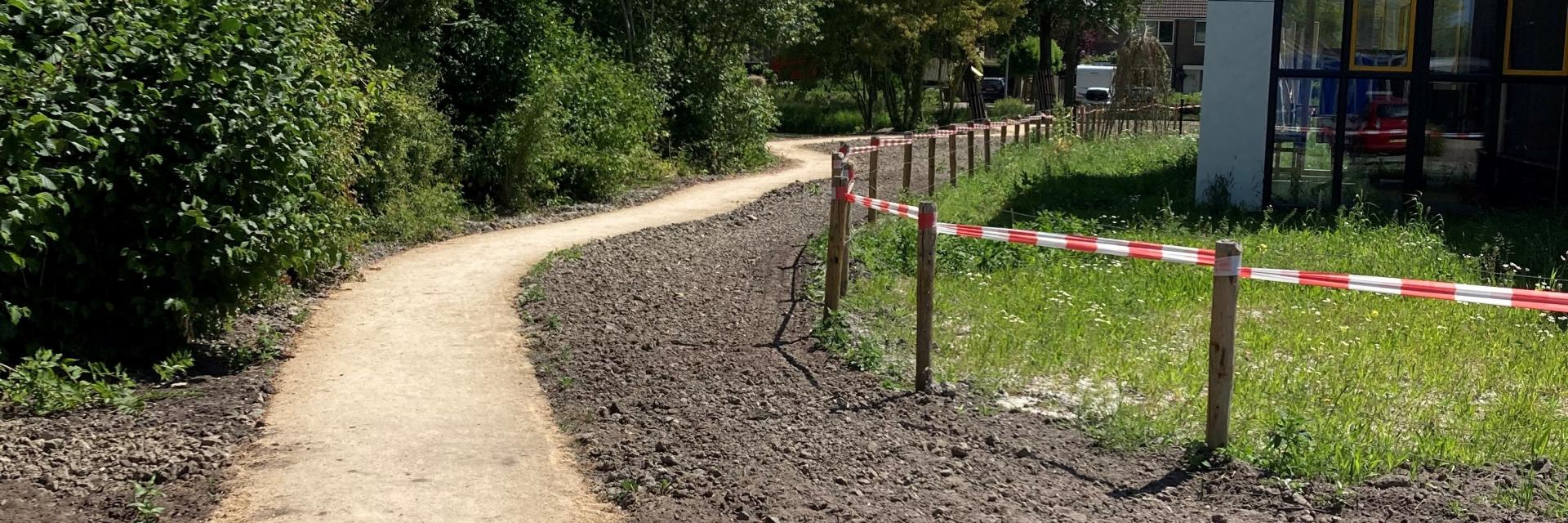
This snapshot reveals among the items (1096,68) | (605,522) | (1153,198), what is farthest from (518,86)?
(1096,68)

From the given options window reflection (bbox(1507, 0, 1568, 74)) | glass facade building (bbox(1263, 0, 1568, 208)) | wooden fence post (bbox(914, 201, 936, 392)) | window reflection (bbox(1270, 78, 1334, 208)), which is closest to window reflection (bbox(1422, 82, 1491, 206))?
glass facade building (bbox(1263, 0, 1568, 208))

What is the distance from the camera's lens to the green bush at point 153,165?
732 cm

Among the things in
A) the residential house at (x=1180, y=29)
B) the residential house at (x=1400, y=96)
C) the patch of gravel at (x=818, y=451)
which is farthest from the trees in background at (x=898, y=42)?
the residential house at (x=1180, y=29)

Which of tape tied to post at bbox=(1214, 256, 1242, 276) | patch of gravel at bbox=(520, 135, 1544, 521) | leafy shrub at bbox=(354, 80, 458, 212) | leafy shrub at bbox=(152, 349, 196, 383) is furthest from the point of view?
leafy shrub at bbox=(354, 80, 458, 212)

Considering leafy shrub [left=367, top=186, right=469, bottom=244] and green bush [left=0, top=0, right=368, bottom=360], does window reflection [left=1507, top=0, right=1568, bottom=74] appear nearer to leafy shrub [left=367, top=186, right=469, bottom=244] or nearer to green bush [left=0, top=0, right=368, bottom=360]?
leafy shrub [left=367, top=186, right=469, bottom=244]

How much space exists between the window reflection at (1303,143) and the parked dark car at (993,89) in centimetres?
4667

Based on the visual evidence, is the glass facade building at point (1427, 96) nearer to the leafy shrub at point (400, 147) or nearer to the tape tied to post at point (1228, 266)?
the leafy shrub at point (400, 147)

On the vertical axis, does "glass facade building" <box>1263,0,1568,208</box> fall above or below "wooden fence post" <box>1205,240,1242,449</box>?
above

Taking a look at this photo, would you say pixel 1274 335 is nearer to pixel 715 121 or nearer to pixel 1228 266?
pixel 1228 266

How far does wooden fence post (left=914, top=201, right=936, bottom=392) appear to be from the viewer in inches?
310

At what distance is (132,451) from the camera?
667 centimetres

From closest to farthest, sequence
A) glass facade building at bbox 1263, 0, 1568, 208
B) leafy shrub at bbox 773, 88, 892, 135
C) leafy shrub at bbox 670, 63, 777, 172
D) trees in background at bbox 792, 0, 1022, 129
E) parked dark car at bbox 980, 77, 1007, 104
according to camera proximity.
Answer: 1. glass facade building at bbox 1263, 0, 1568, 208
2. leafy shrub at bbox 670, 63, 777, 172
3. trees in background at bbox 792, 0, 1022, 129
4. leafy shrub at bbox 773, 88, 892, 135
5. parked dark car at bbox 980, 77, 1007, 104

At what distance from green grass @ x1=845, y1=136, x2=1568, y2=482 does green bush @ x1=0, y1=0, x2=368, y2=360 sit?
13.3 ft

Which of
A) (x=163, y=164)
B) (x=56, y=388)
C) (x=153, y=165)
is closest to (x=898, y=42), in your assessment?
(x=163, y=164)
